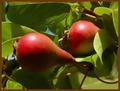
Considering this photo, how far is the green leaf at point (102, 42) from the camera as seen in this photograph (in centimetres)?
81

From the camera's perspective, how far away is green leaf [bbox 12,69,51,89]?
34.5 inches

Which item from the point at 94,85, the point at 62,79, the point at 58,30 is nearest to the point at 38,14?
the point at 58,30

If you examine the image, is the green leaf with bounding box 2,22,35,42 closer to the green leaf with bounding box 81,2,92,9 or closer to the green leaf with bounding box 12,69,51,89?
the green leaf with bounding box 12,69,51,89

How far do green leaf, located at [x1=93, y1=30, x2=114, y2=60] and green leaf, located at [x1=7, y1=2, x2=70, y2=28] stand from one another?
0.56 ft

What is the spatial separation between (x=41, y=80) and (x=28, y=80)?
37mm

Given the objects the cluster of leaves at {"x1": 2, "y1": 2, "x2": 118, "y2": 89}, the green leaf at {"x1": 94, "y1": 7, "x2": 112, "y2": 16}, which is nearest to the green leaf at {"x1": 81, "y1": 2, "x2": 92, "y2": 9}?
the cluster of leaves at {"x1": 2, "y1": 2, "x2": 118, "y2": 89}

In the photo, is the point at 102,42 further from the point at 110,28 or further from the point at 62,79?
the point at 62,79

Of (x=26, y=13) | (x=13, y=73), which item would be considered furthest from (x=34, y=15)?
(x=13, y=73)

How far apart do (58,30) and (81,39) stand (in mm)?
169

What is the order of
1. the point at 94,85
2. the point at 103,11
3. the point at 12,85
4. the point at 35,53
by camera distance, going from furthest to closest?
the point at 94,85 < the point at 12,85 < the point at 103,11 < the point at 35,53

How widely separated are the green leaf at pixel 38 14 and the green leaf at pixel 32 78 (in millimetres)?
130

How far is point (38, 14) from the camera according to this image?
98cm

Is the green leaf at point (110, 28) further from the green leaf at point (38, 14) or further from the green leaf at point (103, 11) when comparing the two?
the green leaf at point (38, 14)

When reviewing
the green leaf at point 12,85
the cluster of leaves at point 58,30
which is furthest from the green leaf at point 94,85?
the green leaf at point 12,85
